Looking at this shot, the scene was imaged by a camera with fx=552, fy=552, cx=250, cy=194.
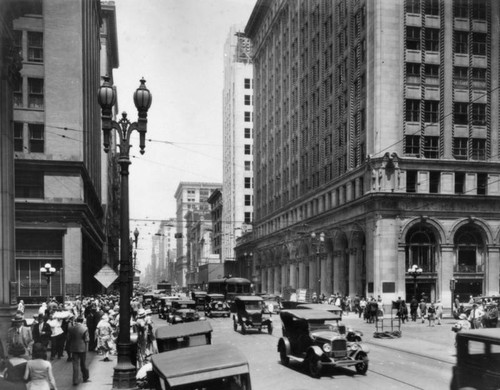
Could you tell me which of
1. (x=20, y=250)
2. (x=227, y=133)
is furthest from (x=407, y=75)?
(x=227, y=133)

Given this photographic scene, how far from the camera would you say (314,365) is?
53.3 feet

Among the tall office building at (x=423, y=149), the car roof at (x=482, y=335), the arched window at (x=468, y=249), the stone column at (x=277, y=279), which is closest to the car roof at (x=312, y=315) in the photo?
the car roof at (x=482, y=335)

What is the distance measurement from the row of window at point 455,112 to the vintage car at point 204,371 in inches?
1615

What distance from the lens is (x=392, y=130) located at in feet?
153

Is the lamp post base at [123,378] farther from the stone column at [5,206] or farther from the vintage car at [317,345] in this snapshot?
the stone column at [5,206]

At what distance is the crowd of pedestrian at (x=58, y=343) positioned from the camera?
9531mm

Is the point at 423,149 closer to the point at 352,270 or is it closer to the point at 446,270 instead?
the point at 446,270

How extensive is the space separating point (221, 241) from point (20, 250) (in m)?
88.0

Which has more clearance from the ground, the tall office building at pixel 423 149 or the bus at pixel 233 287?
the tall office building at pixel 423 149

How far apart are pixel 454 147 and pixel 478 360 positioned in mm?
39947

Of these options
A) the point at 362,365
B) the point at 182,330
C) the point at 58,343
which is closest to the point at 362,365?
the point at 362,365

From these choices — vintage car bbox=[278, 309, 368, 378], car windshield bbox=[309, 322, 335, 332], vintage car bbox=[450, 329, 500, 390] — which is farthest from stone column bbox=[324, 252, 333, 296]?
vintage car bbox=[450, 329, 500, 390]

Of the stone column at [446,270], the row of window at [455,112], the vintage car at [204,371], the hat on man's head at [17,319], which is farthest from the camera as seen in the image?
the row of window at [455,112]

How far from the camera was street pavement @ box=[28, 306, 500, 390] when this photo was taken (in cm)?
1567
